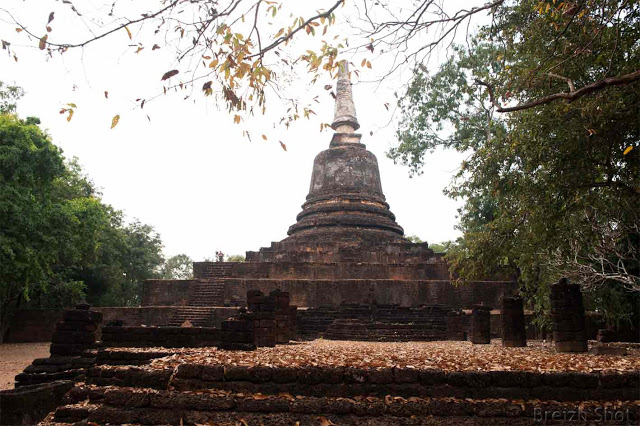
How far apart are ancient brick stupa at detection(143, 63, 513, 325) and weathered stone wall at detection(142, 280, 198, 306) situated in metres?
0.04

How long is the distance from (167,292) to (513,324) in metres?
14.1

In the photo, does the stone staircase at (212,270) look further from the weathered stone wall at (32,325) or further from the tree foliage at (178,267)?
the tree foliage at (178,267)

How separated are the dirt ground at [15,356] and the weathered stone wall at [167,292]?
13.0 ft

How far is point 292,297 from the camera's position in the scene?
19953 millimetres

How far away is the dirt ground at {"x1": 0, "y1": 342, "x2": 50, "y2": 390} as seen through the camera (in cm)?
1142

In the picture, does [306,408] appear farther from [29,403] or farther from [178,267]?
[178,267]

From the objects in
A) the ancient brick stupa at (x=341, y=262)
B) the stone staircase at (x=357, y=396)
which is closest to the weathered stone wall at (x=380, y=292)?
the ancient brick stupa at (x=341, y=262)

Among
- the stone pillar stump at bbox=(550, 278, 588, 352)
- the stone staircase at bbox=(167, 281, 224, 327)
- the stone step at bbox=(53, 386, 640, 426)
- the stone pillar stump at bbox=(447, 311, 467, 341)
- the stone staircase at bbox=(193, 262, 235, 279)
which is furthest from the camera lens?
the stone staircase at bbox=(193, 262, 235, 279)

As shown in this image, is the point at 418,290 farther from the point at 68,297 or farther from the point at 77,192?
the point at 77,192

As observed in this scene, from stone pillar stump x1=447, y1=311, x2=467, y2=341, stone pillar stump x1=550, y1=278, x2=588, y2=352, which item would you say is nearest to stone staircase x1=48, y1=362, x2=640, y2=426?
stone pillar stump x1=550, y1=278, x2=588, y2=352

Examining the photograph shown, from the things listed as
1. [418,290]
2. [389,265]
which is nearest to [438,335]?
[418,290]

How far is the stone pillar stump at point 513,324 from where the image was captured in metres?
11.0

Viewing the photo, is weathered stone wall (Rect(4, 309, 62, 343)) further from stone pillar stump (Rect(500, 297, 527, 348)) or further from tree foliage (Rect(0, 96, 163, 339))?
stone pillar stump (Rect(500, 297, 527, 348))

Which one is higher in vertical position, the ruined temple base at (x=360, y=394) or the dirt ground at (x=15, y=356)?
the ruined temple base at (x=360, y=394)
